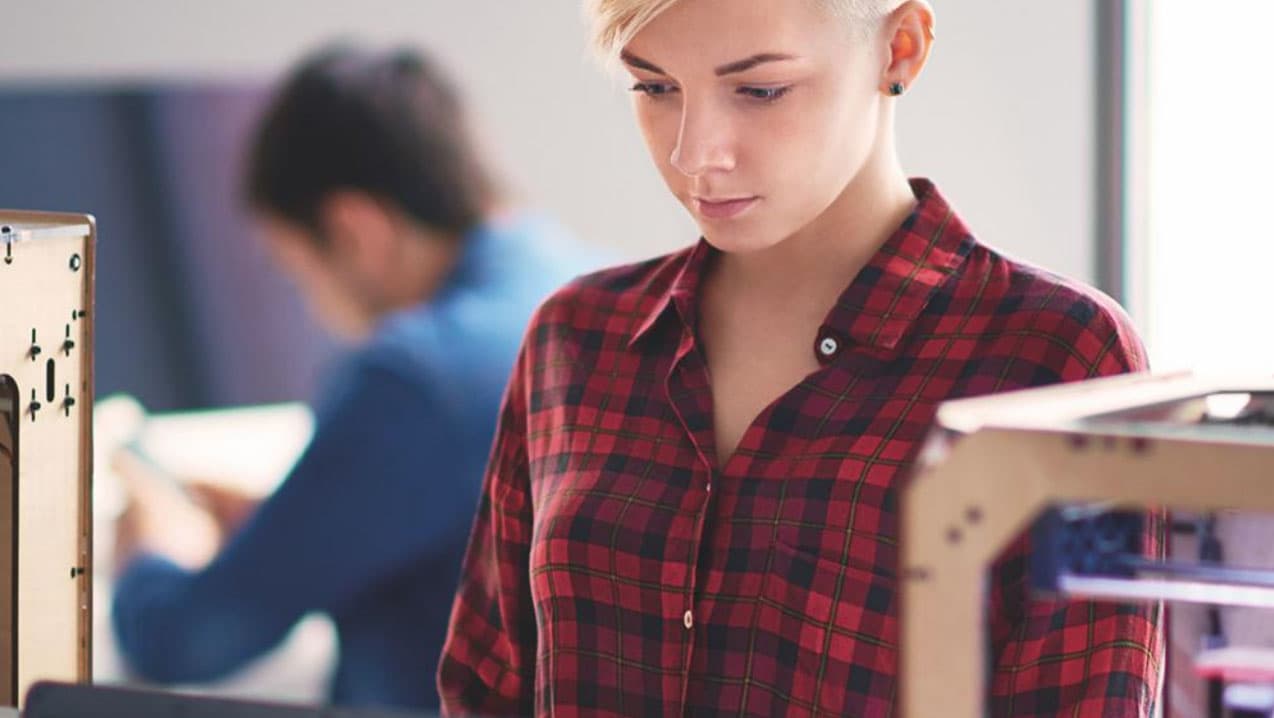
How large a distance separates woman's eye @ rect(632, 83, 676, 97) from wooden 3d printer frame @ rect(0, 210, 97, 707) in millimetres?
411

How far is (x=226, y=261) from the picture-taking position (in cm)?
329

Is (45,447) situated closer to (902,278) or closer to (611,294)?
(611,294)

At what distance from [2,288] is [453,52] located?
6.70 ft

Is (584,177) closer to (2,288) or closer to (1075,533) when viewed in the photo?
(2,288)

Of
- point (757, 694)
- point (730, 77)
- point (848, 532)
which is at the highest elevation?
point (730, 77)

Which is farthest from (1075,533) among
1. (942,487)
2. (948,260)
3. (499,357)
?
(499,357)

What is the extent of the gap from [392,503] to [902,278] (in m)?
1.75

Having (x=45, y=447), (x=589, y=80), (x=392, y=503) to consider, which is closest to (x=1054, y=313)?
(x=45, y=447)

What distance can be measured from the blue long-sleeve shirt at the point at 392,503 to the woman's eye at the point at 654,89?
4.87ft

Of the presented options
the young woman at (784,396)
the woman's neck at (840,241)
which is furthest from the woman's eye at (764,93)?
the woman's neck at (840,241)

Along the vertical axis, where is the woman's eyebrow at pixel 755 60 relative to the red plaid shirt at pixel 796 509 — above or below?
above

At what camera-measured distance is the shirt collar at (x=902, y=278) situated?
123cm

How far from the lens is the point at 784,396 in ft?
4.05

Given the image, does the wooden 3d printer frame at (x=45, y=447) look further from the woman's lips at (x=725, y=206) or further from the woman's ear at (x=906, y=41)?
the woman's ear at (x=906, y=41)
